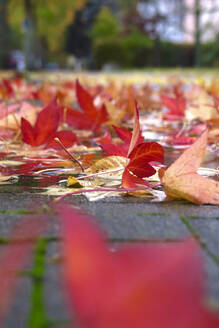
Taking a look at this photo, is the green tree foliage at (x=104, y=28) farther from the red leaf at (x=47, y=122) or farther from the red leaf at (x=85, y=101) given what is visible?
the red leaf at (x=47, y=122)

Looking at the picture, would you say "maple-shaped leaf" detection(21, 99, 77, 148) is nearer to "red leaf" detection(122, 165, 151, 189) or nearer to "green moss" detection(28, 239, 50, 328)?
"red leaf" detection(122, 165, 151, 189)

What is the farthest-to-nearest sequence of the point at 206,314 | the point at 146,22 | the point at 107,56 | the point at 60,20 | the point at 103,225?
the point at 146,22 < the point at 60,20 < the point at 107,56 < the point at 103,225 < the point at 206,314

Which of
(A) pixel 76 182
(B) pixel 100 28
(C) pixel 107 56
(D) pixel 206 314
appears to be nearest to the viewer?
(D) pixel 206 314

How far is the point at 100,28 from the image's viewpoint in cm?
3462

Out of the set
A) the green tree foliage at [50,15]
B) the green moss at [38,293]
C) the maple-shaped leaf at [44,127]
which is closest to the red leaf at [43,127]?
the maple-shaped leaf at [44,127]

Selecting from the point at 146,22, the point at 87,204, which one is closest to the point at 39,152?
the point at 87,204

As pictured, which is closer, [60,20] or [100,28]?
[60,20]

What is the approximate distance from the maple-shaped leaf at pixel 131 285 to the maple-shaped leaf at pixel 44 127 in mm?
767

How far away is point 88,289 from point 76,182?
696 mm

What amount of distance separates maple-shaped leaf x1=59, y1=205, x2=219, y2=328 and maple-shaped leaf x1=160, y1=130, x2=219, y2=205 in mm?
417

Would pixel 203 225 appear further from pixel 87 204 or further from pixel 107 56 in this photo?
pixel 107 56

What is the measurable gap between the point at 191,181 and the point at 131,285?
19.6 inches

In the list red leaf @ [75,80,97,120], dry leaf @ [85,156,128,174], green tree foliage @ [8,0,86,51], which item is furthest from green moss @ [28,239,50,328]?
green tree foliage @ [8,0,86,51]

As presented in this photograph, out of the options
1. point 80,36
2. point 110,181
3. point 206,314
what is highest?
point 80,36
